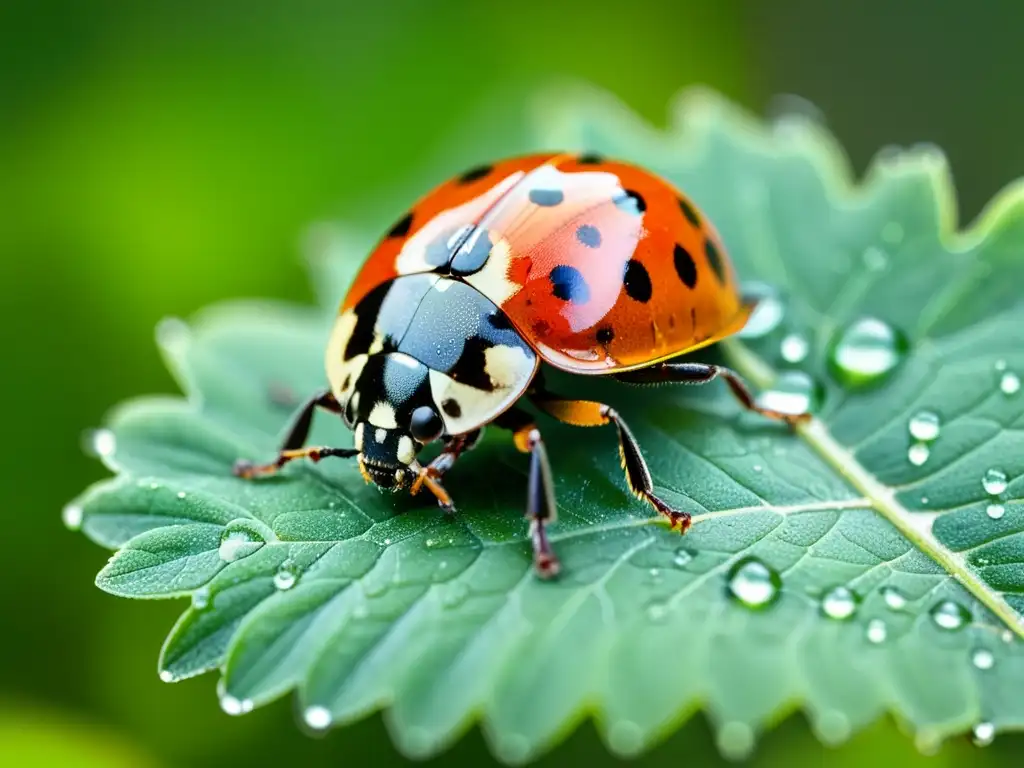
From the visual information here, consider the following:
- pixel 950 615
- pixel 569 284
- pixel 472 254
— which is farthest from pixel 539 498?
pixel 950 615

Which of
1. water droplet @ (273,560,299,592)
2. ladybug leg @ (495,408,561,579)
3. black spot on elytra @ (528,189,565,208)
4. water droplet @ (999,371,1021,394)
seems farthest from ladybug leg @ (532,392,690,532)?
water droplet @ (999,371,1021,394)

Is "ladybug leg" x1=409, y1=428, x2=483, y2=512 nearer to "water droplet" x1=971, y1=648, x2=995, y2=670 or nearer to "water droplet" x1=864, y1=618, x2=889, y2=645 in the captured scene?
"water droplet" x1=864, y1=618, x2=889, y2=645

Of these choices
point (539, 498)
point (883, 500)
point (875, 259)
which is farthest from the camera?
point (875, 259)

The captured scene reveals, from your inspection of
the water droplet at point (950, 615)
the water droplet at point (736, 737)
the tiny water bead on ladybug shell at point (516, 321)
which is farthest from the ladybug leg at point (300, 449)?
the water droplet at point (950, 615)

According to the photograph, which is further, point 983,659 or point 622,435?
point 622,435

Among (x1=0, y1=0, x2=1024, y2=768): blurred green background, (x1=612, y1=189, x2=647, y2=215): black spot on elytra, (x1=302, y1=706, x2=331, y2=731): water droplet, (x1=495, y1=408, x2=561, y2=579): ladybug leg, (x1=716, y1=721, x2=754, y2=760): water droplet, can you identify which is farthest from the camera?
(x1=0, y1=0, x2=1024, y2=768): blurred green background

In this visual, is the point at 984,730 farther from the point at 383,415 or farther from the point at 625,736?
the point at 383,415

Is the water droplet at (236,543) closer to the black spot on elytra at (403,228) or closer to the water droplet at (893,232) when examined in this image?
the black spot on elytra at (403,228)
